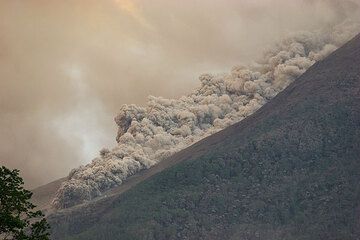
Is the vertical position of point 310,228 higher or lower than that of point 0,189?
lower

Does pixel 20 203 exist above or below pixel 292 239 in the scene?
above

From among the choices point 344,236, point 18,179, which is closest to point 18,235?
point 18,179

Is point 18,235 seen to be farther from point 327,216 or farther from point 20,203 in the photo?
point 327,216

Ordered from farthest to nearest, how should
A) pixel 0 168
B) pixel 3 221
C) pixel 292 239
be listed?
1. pixel 292 239
2. pixel 0 168
3. pixel 3 221

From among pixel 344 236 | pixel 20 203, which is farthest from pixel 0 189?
pixel 344 236

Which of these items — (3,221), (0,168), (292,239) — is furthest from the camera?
(292,239)

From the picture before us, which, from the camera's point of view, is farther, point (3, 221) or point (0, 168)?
point (0, 168)

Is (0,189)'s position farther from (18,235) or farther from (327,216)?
(327,216)

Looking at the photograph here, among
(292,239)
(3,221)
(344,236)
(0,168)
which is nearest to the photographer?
(3,221)

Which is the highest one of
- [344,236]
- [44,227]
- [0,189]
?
[0,189]
